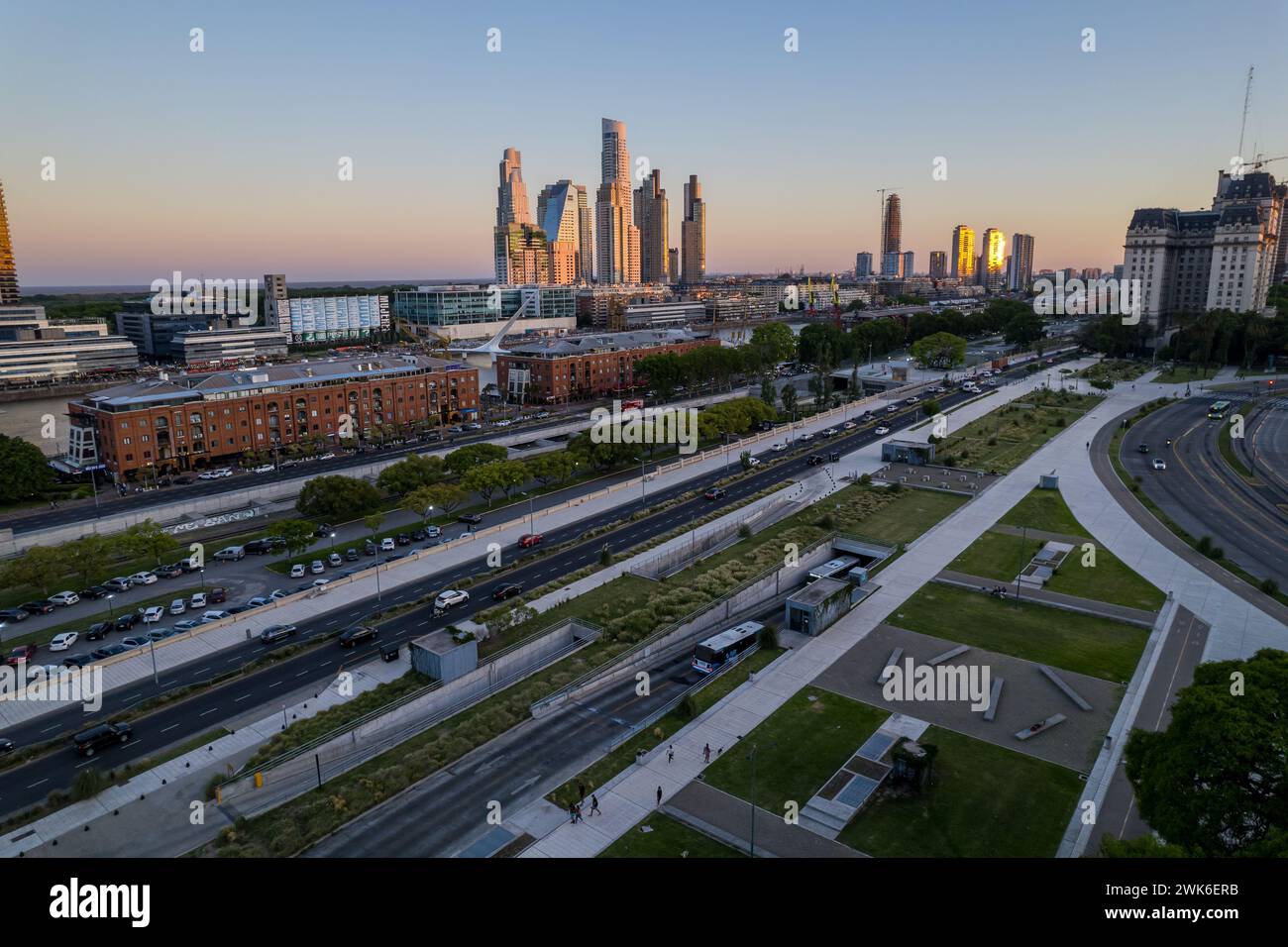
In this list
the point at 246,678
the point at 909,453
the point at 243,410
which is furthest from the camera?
the point at 243,410

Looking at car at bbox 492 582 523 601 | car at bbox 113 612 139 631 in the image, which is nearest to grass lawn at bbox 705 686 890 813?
car at bbox 492 582 523 601

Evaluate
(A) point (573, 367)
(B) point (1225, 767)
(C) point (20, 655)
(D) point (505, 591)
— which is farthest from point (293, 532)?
(A) point (573, 367)

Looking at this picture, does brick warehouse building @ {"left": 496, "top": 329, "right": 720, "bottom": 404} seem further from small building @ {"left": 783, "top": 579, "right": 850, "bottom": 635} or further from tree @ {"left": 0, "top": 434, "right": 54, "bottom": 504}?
small building @ {"left": 783, "top": 579, "right": 850, "bottom": 635}

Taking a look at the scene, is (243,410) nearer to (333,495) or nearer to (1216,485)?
(333,495)

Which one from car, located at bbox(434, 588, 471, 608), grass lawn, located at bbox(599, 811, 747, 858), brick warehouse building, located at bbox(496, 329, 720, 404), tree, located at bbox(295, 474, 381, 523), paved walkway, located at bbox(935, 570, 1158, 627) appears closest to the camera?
grass lawn, located at bbox(599, 811, 747, 858)

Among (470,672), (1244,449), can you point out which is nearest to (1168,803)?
(470,672)
